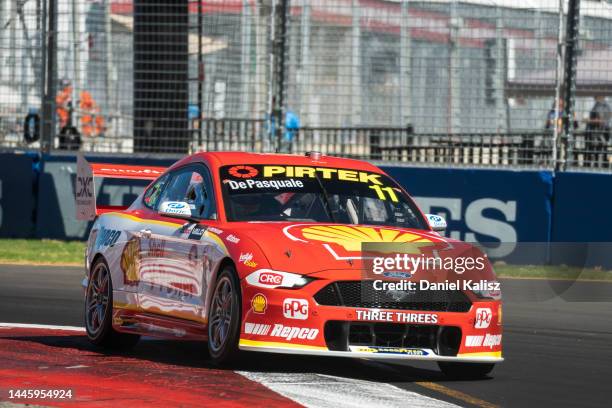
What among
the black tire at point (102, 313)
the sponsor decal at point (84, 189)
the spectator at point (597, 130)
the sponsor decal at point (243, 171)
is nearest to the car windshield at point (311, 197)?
the sponsor decal at point (243, 171)

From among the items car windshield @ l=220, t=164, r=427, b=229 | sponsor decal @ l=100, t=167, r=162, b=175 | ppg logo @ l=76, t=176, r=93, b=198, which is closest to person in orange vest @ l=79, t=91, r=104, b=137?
sponsor decal @ l=100, t=167, r=162, b=175

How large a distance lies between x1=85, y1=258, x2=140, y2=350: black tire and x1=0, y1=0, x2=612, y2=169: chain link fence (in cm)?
755

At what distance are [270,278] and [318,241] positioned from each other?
0.42 metres

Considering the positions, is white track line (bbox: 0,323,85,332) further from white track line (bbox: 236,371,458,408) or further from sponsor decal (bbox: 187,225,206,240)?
white track line (bbox: 236,371,458,408)

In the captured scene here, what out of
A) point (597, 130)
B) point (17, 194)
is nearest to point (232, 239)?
point (597, 130)

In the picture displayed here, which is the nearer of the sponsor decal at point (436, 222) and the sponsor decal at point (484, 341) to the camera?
the sponsor decal at point (484, 341)

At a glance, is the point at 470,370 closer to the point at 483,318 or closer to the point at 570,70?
the point at 483,318

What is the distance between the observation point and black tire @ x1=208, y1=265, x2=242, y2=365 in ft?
27.6

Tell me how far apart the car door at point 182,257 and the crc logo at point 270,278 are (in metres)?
0.66

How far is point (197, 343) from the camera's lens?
1063cm

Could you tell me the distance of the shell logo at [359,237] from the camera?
8.59m

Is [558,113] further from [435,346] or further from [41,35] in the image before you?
[435,346]

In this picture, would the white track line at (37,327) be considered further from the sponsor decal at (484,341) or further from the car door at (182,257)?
the sponsor decal at (484,341)

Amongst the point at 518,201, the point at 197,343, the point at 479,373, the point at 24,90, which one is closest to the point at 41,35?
the point at 24,90
